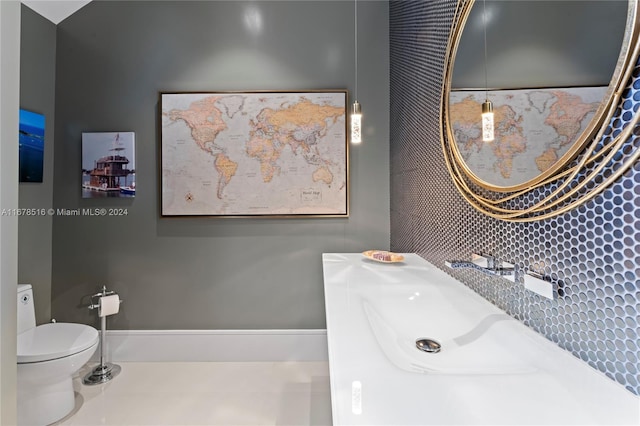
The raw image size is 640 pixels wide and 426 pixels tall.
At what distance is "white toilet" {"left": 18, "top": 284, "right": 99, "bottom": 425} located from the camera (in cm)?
153

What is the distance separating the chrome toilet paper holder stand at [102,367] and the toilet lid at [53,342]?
289 millimetres

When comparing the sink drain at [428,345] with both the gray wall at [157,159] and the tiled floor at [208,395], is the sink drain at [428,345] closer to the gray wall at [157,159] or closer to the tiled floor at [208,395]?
the tiled floor at [208,395]

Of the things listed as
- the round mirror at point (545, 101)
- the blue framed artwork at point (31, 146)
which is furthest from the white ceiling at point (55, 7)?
the round mirror at point (545, 101)

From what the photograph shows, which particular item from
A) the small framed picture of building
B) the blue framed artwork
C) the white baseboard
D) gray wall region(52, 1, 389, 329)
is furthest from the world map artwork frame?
the white baseboard

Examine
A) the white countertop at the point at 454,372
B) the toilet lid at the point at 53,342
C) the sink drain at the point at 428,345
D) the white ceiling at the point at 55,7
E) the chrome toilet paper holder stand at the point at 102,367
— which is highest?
the white ceiling at the point at 55,7

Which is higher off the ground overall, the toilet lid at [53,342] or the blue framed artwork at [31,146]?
the blue framed artwork at [31,146]

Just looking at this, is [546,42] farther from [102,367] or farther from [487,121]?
[102,367]

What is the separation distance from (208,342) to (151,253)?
82cm

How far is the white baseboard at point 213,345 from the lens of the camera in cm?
225

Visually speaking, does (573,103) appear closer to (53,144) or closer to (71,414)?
(71,414)

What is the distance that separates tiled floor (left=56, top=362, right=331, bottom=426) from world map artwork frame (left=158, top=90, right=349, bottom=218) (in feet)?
3.77

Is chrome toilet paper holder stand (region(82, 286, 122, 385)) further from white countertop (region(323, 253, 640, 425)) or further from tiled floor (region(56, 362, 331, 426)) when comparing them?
white countertop (region(323, 253, 640, 425))

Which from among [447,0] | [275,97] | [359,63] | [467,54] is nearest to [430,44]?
[447,0]

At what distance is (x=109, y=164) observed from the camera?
2.26 metres
